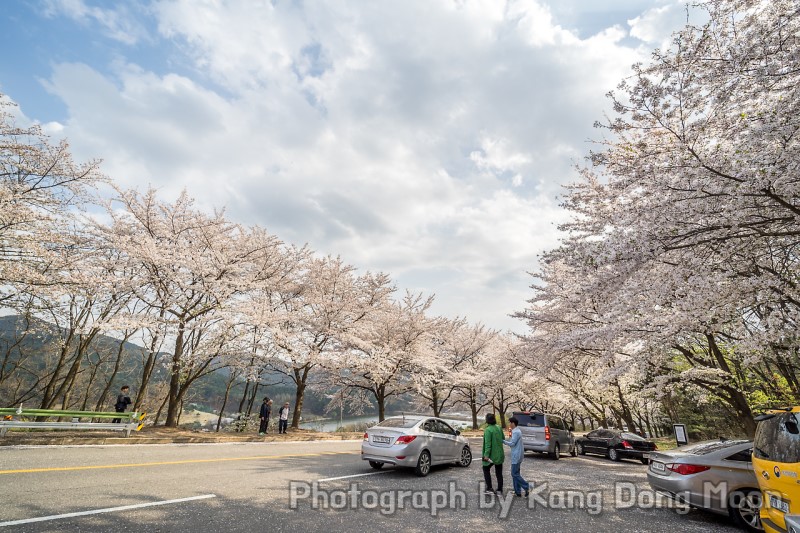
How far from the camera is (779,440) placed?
15.4 ft

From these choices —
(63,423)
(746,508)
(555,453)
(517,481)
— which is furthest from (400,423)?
(63,423)

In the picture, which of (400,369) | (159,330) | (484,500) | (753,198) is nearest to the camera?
(753,198)

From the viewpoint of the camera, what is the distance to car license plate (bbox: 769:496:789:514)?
14.3ft

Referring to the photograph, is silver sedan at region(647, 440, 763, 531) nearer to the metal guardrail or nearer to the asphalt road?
the asphalt road

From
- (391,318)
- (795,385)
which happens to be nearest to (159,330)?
(391,318)

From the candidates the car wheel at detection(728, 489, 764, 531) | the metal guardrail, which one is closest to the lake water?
the metal guardrail

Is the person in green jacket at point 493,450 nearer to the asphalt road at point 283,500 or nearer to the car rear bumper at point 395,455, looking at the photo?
the asphalt road at point 283,500

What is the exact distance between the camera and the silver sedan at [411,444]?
8.77 metres

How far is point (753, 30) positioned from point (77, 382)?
41.5 m

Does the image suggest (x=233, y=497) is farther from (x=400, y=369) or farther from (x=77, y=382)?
(x=77, y=382)

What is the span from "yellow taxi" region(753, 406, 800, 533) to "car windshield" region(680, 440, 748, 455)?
6.24 ft

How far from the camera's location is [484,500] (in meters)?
6.93

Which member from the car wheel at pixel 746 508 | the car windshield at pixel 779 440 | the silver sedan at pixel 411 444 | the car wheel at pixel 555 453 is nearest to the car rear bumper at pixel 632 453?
the car wheel at pixel 555 453

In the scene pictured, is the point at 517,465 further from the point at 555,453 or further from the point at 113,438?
the point at 113,438
